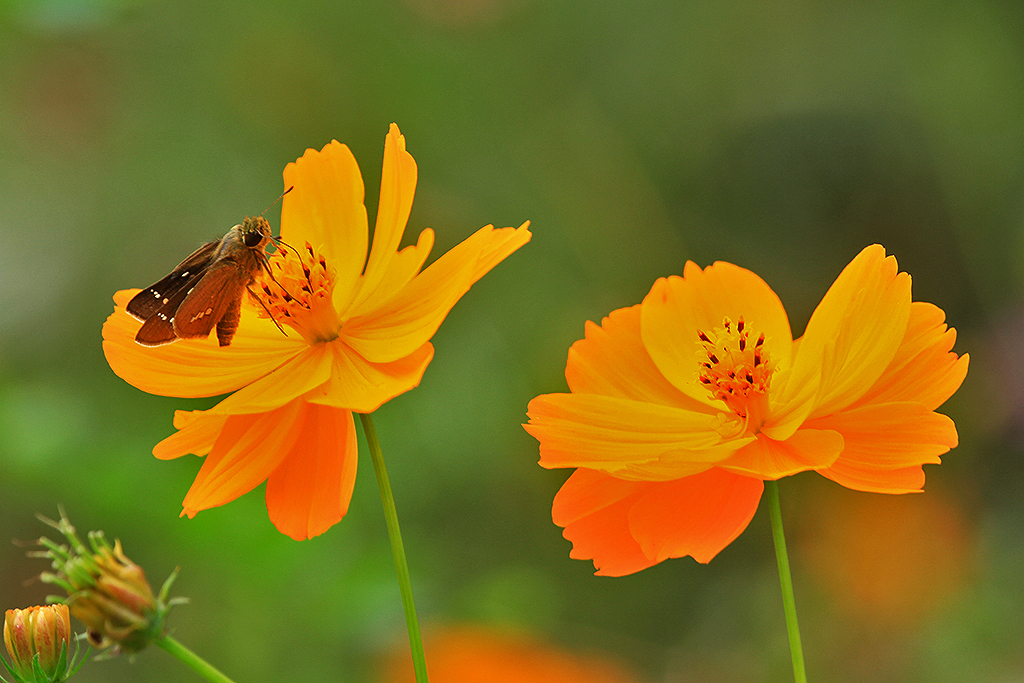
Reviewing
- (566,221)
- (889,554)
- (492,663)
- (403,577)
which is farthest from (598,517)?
(566,221)

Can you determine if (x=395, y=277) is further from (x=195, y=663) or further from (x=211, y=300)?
(x=195, y=663)

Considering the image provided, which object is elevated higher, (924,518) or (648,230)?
(648,230)

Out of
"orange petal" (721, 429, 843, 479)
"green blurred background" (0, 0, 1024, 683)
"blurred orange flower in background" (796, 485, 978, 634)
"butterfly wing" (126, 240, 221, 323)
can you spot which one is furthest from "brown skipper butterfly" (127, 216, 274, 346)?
"blurred orange flower in background" (796, 485, 978, 634)

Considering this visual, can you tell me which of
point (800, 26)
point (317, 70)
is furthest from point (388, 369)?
point (800, 26)

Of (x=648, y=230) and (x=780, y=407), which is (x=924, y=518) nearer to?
(x=648, y=230)

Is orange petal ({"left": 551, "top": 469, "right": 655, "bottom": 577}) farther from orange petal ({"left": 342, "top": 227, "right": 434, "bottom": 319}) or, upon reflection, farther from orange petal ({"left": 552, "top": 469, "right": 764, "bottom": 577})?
orange petal ({"left": 342, "top": 227, "right": 434, "bottom": 319})

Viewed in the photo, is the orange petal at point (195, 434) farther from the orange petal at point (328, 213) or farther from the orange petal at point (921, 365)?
the orange petal at point (921, 365)

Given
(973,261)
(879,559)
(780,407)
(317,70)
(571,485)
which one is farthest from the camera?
(317,70)
